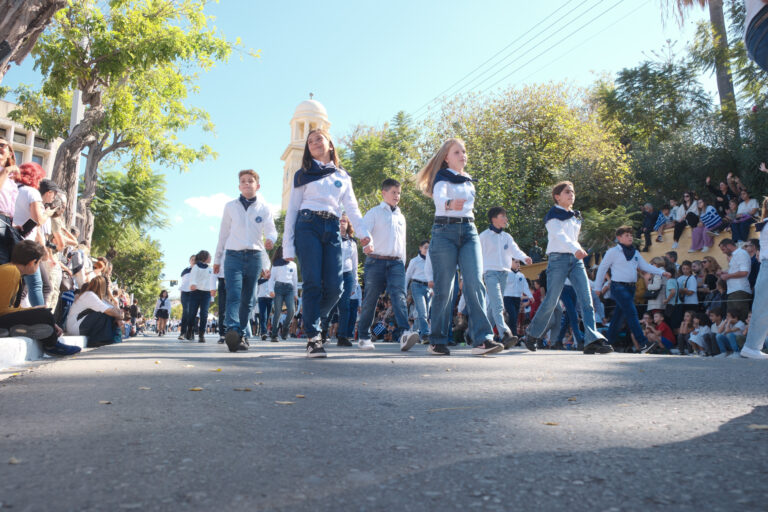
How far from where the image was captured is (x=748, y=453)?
6.43 feet

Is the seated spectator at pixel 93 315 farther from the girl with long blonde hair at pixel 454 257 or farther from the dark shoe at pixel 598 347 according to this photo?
the dark shoe at pixel 598 347

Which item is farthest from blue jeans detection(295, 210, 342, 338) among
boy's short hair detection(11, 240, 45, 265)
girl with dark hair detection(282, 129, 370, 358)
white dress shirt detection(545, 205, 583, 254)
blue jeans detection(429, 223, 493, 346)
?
white dress shirt detection(545, 205, 583, 254)

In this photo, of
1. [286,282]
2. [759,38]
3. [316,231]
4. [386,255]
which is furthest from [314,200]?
[286,282]

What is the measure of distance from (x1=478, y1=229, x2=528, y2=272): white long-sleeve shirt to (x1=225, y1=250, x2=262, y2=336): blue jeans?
343cm

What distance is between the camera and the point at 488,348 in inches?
245

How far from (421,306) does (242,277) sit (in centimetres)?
409

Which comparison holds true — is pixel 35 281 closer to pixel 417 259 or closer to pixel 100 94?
pixel 417 259

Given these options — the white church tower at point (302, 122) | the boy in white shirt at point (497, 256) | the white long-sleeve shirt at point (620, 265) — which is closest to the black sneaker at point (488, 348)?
the boy in white shirt at point (497, 256)

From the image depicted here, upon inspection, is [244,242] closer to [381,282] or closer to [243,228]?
[243,228]

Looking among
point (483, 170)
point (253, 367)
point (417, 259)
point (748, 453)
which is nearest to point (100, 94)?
point (417, 259)

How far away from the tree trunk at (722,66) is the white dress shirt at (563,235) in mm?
15844

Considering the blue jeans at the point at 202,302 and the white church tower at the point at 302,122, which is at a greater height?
the white church tower at the point at 302,122

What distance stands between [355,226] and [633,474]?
481 cm

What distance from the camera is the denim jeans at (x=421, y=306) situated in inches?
412
